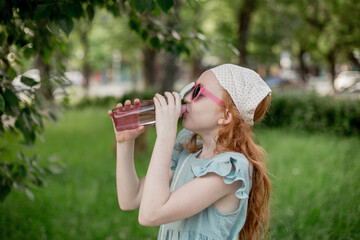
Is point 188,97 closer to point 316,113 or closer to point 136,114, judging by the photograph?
point 136,114

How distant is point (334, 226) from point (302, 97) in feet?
19.8

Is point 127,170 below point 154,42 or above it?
below

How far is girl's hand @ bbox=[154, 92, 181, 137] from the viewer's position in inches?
54.2

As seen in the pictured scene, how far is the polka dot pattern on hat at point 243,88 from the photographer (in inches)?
57.3

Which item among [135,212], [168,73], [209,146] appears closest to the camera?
[209,146]

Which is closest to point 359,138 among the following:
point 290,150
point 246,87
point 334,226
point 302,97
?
point 290,150

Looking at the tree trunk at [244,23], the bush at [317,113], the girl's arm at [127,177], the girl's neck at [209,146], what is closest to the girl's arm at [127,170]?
the girl's arm at [127,177]

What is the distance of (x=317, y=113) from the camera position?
26.7ft

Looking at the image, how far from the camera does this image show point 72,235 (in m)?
3.36

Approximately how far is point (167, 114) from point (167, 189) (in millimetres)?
283

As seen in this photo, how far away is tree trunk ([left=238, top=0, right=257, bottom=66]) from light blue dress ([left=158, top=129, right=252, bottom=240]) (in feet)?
39.1

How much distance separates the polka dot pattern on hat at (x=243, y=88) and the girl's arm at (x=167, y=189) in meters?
0.23

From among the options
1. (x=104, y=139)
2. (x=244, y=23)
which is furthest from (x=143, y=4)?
(x=244, y=23)

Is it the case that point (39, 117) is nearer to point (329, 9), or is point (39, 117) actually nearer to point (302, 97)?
point (302, 97)
